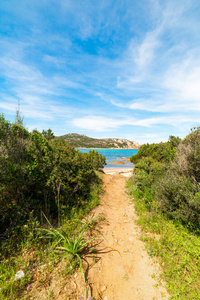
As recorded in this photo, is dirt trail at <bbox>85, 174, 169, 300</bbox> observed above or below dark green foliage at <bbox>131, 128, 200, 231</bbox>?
below

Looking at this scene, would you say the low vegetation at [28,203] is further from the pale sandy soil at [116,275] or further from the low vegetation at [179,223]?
the low vegetation at [179,223]

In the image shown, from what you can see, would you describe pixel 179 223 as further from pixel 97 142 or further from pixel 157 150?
pixel 97 142

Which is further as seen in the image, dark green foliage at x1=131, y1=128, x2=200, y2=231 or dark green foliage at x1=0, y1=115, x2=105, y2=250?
dark green foliage at x1=131, y1=128, x2=200, y2=231

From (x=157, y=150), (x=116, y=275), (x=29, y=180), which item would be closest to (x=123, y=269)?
(x=116, y=275)

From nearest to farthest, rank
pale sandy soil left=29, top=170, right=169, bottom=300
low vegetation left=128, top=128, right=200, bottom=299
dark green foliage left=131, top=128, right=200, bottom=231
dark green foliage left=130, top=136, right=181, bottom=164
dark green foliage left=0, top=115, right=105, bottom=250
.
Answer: pale sandy soil left=29, top=170, right=169, bottom=300 < low vegetation left=128, top=128, right=200, bottom=299 < dark green foliage left=0, top=115, right=105, bottom=250 < dark green foliage left=131, top=128, right=200, bottom=231 < dark green foliage left=130, top=136, right=181, bottom=164

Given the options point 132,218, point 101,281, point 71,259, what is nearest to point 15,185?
point 71,259

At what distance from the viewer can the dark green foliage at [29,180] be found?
12.9 feet

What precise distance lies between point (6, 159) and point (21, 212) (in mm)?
1910

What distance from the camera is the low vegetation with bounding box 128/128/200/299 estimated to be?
2938 mm

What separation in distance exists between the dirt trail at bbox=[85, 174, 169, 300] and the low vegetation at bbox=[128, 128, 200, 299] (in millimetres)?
344

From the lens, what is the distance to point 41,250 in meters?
3.47

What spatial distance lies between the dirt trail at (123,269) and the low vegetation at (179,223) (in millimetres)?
344

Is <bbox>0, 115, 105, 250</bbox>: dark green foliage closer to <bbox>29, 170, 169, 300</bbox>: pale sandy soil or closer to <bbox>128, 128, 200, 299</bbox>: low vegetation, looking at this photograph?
<bbox>29, 170, 169, 300</bbox>: pale sandy soil

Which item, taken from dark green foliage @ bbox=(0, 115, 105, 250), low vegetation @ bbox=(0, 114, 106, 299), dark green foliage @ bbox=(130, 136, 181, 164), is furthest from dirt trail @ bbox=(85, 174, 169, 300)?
dark green foliage @ bbox=(130, 136, 181, 164)
